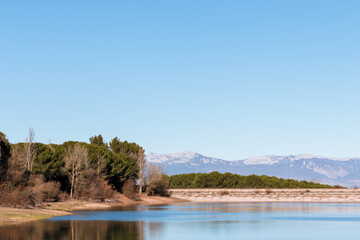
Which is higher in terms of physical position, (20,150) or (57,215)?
(20,150)

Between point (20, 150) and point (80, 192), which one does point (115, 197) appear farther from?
point (20, 150)

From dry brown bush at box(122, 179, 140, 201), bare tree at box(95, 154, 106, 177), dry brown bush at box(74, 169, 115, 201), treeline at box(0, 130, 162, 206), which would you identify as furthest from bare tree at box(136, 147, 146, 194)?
dry brown bush at box(74, 169, 115, 201)

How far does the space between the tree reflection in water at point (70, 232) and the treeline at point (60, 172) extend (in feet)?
64.8

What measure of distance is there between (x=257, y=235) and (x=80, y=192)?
67.2 metres

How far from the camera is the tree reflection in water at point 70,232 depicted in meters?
39.5

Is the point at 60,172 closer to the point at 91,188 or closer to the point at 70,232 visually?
the point at 91,188

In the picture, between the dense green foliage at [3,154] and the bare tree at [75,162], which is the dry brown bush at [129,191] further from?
the dense green foliage at [3,154]

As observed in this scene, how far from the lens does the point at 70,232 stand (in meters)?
43.1

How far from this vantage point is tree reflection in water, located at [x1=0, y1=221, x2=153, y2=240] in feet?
130

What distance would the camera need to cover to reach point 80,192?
4139 inches

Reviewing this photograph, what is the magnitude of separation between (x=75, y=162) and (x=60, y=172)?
4135mm

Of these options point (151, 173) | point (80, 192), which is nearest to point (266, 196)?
point (151, 173)

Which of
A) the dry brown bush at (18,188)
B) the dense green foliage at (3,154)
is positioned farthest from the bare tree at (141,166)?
the dense green foliage at (3,154)

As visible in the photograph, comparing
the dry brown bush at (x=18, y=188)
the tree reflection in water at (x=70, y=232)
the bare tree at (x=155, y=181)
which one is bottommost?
the tree reflection in water at (x=70, y=232)
